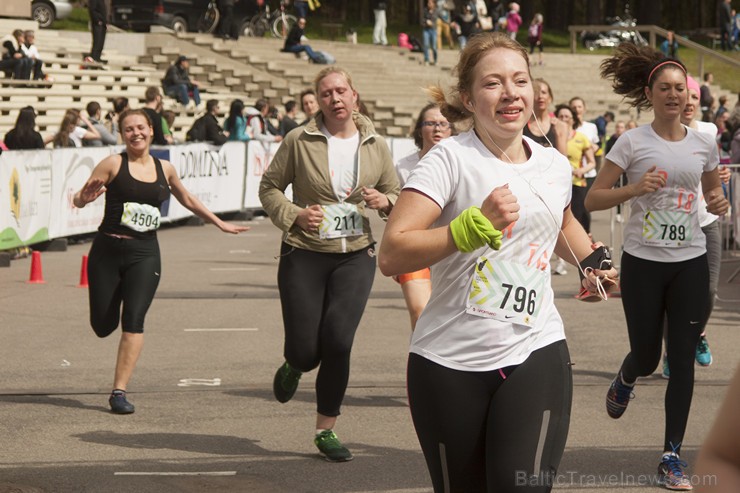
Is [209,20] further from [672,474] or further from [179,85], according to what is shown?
[672,474]

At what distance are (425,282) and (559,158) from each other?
11.2 ft

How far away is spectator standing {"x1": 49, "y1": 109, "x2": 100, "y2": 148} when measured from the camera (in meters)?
17.8

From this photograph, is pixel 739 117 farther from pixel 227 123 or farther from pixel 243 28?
pixel 243 28

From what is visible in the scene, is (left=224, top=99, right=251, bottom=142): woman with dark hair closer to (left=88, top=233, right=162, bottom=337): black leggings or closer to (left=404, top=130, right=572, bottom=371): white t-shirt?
(left=88, top=233, right=162, bottom=337): black leggings

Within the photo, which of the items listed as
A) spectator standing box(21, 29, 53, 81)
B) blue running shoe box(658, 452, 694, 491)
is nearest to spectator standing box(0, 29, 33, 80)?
spectator standing box(21, 29, 53, 81)

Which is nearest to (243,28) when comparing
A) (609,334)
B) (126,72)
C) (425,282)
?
(126,72)

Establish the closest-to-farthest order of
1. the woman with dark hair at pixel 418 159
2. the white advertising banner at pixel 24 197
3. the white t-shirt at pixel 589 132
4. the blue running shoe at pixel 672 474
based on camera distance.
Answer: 1. the blue running shoe at pixel 672 474
2. the woman with dark hair at pixel 418 159
3. the white advertising banner at pixel 24 197
4. the white t-shirt at pixel 589 132

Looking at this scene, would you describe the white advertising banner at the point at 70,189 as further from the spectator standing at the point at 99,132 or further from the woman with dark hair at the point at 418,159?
the woman with dark hair at the point at 418,159

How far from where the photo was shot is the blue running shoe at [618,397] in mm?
6898

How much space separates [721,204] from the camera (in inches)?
274

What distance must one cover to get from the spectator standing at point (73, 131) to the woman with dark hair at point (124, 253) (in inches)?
389

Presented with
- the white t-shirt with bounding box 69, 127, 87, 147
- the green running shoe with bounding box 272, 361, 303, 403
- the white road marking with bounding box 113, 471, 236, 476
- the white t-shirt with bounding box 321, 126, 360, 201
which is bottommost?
the white t-shirt with bounding box 69, 127, 87, 147

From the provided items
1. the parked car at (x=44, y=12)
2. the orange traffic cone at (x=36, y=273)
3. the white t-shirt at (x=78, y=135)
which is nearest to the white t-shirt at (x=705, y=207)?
the orange traffic cone at (x=36, y=273)

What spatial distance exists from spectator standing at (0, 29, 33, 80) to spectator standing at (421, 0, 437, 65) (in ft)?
55.1
